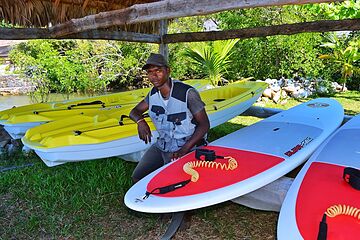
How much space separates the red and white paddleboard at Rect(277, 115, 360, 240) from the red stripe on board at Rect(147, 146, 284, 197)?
31cm

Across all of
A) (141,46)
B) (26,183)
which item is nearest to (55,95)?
(141,46)

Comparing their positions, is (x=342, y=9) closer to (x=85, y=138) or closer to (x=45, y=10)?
(x=45, y=10)

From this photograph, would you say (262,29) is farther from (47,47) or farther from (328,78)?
(47,47)

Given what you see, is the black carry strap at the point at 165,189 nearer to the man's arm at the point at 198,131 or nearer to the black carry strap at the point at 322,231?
the man's arm at the point at 198,131

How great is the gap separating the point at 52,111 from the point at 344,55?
26.6 feet

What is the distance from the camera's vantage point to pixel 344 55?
30.2ft

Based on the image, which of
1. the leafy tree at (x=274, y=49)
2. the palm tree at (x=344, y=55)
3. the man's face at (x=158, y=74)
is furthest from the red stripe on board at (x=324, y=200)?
the palm tree at (x=344, y=55)

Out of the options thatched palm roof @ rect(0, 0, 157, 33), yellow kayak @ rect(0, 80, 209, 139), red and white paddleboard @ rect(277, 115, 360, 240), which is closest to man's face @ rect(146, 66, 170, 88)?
red and white paddleboard @ rect(277, 115, 360, 240)

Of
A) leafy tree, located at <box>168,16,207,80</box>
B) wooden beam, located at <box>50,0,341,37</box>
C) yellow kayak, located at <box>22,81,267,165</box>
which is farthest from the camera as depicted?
leafy tree, located at <box>168,16,207,80</box>

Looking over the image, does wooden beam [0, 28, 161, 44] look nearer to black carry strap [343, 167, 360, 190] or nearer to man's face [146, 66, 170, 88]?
man's face [146, 66, 170, 88]

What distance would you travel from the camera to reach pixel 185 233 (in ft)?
8.41

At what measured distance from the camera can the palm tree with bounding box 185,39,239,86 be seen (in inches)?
359

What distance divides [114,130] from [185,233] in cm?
138

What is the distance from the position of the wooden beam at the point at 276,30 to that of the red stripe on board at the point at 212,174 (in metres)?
2.35
